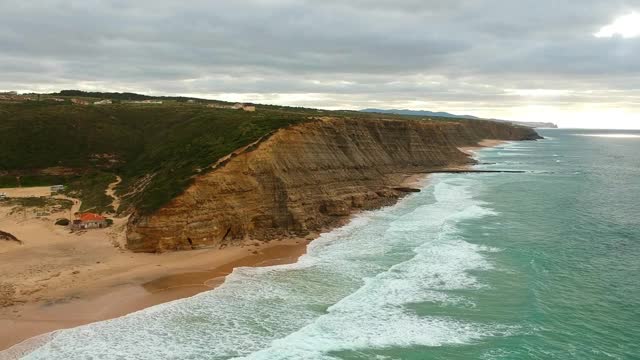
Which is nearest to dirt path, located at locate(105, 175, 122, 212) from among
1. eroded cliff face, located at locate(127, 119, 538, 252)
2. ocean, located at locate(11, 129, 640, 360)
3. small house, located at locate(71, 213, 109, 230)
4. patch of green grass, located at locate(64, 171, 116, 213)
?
patch of green grass, located at locate(64, 171, 116, 213)

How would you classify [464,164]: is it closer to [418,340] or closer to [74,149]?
[74,149]

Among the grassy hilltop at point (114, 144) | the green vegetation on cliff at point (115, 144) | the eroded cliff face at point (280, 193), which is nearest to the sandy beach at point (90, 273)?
the eroded cliff face at point (280, 193)

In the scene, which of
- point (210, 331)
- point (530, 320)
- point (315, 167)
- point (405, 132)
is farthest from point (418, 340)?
point (405, 132)

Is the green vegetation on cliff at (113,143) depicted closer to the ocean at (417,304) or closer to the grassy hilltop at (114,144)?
the grassy hilltop at (114,144)

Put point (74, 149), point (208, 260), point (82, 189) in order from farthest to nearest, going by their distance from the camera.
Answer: point (74, 149) < point (82, 189) < point (208, 260)

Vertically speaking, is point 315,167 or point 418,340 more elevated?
point 315,167

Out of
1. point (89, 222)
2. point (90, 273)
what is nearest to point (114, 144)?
point (89, 222)

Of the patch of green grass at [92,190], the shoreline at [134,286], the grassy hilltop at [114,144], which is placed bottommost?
the shoreline at [134,286]
